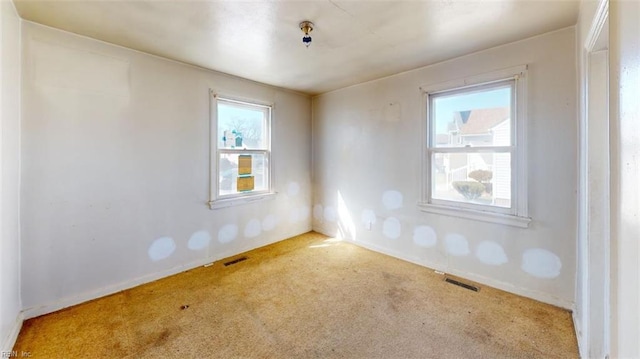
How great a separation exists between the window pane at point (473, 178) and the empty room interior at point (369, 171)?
20mm

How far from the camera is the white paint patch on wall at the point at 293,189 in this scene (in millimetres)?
4301

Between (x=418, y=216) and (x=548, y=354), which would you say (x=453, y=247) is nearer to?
(x=418, y=216)

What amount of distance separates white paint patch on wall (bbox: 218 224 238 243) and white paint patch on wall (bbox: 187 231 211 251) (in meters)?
0.16

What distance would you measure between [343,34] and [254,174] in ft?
7.45

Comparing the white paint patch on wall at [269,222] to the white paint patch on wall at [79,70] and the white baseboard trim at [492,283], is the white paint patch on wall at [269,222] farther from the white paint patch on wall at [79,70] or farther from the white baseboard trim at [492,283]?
the white paint patch on wall at [79,70]

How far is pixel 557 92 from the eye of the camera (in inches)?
90.9

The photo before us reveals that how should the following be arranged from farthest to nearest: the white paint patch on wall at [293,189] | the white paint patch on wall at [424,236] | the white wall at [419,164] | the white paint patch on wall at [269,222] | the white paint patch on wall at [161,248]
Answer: the white paint patch on wall at [293,189] → the white paint patch on wall at [269,222] → the white paint patch on wall at [424,236] → the white paint patch on wall at [161,248] → the white wall at [419,164]

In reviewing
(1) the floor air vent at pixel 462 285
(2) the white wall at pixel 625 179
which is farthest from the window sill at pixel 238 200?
(2) the white wall at pixel 625 179

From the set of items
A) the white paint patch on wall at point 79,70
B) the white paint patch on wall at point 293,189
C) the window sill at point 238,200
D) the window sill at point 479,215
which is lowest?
the window sill at point 479,215

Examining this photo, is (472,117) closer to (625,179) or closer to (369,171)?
(369,171)

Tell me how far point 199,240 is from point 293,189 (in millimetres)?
1627

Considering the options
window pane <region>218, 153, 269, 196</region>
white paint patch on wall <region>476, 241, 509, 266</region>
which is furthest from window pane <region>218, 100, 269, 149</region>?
white paint patch on wall <region>476, 241, 509, 266</region>

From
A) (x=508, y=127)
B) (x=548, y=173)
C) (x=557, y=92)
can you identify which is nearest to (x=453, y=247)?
(x=548, y=173)

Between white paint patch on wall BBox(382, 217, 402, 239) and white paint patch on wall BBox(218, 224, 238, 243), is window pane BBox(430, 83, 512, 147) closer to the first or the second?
white paint patch on wall BBox(382, 217, 402, 239)
